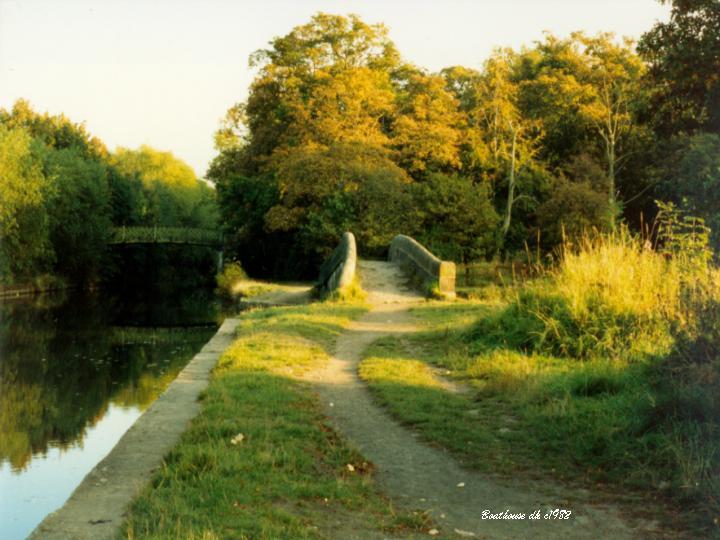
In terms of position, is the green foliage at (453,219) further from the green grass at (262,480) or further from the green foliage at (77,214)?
the green grass at (262,480)

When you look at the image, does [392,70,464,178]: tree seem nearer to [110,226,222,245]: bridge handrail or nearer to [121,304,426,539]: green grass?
[110,226,222,245]: bridge handrail

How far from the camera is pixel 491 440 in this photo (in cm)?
737

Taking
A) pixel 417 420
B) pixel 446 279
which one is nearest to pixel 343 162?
pixel 446 279

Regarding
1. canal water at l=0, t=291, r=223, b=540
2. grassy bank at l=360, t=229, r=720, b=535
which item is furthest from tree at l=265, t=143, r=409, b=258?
grassy bank at l=360, t=229, r=720, b=535

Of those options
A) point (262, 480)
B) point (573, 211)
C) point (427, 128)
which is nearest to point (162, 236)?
point (427, 128)

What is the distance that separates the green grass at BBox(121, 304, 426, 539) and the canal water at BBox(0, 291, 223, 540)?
239cm

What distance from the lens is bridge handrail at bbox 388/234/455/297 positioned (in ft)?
68.3

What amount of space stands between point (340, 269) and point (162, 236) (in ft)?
110

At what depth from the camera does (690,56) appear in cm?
2659

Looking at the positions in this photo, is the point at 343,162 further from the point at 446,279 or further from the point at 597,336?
the point at 597,336

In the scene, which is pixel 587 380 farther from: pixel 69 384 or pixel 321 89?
pixel 321 89

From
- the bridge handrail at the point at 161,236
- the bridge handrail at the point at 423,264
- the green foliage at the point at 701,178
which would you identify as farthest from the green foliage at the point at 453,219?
the bridge handrail at the point at 161,236

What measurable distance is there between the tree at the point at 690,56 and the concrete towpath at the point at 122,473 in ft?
72.8

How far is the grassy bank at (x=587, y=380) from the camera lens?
20.5 feet
